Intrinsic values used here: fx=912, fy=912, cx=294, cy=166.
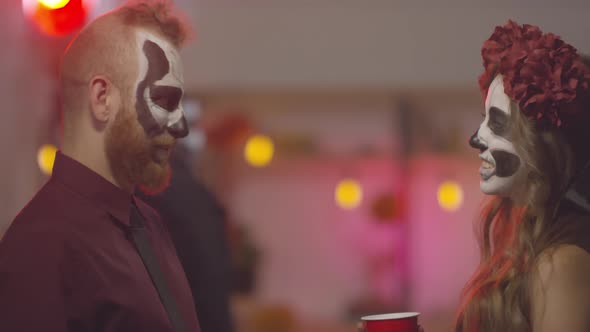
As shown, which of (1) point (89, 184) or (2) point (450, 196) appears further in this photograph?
(2) point (450, 196)

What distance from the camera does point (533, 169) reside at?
1803mm

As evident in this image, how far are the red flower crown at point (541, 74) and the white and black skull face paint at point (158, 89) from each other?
2.14 feet

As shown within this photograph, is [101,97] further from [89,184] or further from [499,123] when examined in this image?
[499,123]

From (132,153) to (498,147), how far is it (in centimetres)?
73

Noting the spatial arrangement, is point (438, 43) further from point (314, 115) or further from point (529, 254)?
point (529, 254)

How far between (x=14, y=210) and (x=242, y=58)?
1.62 metres

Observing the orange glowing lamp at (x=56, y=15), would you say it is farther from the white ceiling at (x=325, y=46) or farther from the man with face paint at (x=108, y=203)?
the white ceiling at (x=325, y=46)

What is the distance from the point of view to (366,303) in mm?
4613

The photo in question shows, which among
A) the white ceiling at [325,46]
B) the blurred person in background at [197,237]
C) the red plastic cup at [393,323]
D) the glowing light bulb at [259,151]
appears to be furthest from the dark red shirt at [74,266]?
the glowing light bulb at [259,151]

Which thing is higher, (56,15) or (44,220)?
(56,15)

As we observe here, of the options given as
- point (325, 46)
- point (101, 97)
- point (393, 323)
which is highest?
point (325, 46)

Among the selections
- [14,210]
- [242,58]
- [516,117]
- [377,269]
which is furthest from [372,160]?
[516,117]

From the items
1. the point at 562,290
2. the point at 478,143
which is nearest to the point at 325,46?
the point at 478,143

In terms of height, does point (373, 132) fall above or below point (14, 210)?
above
